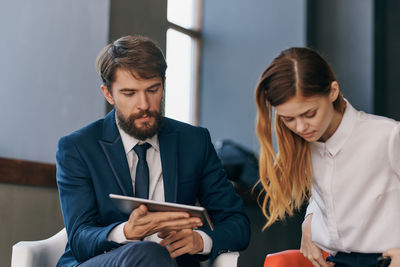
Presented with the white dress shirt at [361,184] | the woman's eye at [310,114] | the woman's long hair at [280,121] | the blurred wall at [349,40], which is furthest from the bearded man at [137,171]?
the blurred wall at [349,40]

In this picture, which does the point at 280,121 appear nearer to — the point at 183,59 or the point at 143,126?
the point at 143,126

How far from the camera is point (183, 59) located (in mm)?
5297

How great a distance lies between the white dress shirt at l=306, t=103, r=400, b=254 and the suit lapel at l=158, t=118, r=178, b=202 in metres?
0.56

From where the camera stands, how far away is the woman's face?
70.6 inches

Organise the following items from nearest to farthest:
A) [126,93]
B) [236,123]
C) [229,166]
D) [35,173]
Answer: [126,93]
[35,173]
[229,166]
[236,123]

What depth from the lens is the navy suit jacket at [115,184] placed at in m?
2.03

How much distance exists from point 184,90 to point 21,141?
8.66 feet

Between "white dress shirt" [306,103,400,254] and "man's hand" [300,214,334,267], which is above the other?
"white dress shirt" [306,103,400,254]

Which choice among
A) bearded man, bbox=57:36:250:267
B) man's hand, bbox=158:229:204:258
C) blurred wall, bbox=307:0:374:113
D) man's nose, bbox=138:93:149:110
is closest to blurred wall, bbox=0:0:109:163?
bearded man, bbox=57:36:250:267

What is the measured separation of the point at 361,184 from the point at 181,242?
2.14 feet

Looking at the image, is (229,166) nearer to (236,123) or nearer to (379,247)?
(236,123)

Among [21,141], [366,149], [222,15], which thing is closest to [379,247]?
[366,149]

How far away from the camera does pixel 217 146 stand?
488 cm

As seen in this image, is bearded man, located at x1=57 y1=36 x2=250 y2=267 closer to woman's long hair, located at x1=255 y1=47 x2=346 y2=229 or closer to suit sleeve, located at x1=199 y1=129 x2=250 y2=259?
suit sleeve, located at x1=199 y1=129 x2=250 y2=259
